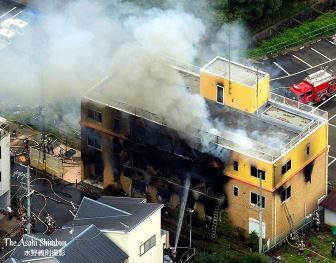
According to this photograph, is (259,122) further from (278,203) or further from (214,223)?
(214,223)

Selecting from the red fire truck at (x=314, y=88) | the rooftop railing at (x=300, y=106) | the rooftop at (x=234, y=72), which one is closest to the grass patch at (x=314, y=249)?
the rooftop railing at (x=300, y=106)

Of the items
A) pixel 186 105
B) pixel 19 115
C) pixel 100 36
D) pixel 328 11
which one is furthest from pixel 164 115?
pixel 328 11

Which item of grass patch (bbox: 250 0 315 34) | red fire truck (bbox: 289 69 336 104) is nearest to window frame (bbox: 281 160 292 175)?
red fire truck (bbox: 289 69 336 104)

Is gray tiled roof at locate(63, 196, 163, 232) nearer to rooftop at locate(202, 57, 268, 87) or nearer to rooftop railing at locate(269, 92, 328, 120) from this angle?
rooftop at locate(202, 57, 268, 87)

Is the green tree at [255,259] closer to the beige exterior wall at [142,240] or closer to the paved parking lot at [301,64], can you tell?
the beige exterior wall at [142,240]

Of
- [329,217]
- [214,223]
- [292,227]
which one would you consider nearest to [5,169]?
[214,223]

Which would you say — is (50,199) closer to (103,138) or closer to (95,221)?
(103,138)
